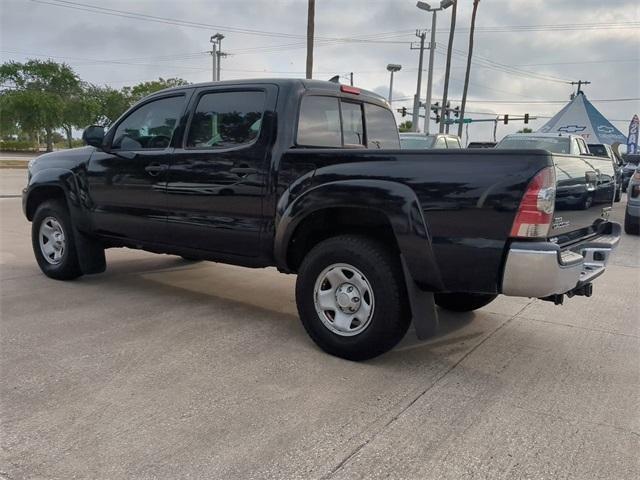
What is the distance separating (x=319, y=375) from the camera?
3760mm

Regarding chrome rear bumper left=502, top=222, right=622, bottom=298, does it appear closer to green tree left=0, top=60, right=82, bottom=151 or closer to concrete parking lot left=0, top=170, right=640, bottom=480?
concrete parking lot left=0, top=170, right=640, bottom=480

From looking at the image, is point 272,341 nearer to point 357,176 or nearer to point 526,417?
point 357,176

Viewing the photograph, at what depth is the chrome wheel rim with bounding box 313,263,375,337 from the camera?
3.87 metres

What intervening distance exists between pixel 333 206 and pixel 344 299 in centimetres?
65

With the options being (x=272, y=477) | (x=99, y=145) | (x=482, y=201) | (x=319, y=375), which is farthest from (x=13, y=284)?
(x=482, y=201)

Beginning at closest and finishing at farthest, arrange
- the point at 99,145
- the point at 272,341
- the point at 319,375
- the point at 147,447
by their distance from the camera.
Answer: the point at 147,447
the point at 319,375
the point at 272,341
the point at 99,145

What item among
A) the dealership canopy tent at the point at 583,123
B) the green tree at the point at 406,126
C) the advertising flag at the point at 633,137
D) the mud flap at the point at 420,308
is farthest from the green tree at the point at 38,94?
the mud flap at the point at 420,308

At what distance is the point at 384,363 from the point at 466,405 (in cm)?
76

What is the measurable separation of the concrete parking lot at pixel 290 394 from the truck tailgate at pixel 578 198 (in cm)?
100

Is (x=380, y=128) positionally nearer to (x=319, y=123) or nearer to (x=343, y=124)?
(x=343, y=124)

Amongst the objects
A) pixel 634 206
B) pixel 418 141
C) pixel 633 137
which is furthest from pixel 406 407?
pixel 633 137

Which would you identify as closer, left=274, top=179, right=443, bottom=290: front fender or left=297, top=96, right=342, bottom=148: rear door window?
left=274, top=179, right=443, bottom=290: front fender

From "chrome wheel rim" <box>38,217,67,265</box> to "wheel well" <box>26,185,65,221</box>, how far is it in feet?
0.84

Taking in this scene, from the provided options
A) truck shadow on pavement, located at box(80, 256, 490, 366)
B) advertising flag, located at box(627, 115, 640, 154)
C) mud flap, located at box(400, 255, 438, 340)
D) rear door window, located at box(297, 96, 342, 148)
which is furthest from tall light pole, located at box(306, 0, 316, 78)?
advertising flag, located at box(627, 115, 640, 154)
